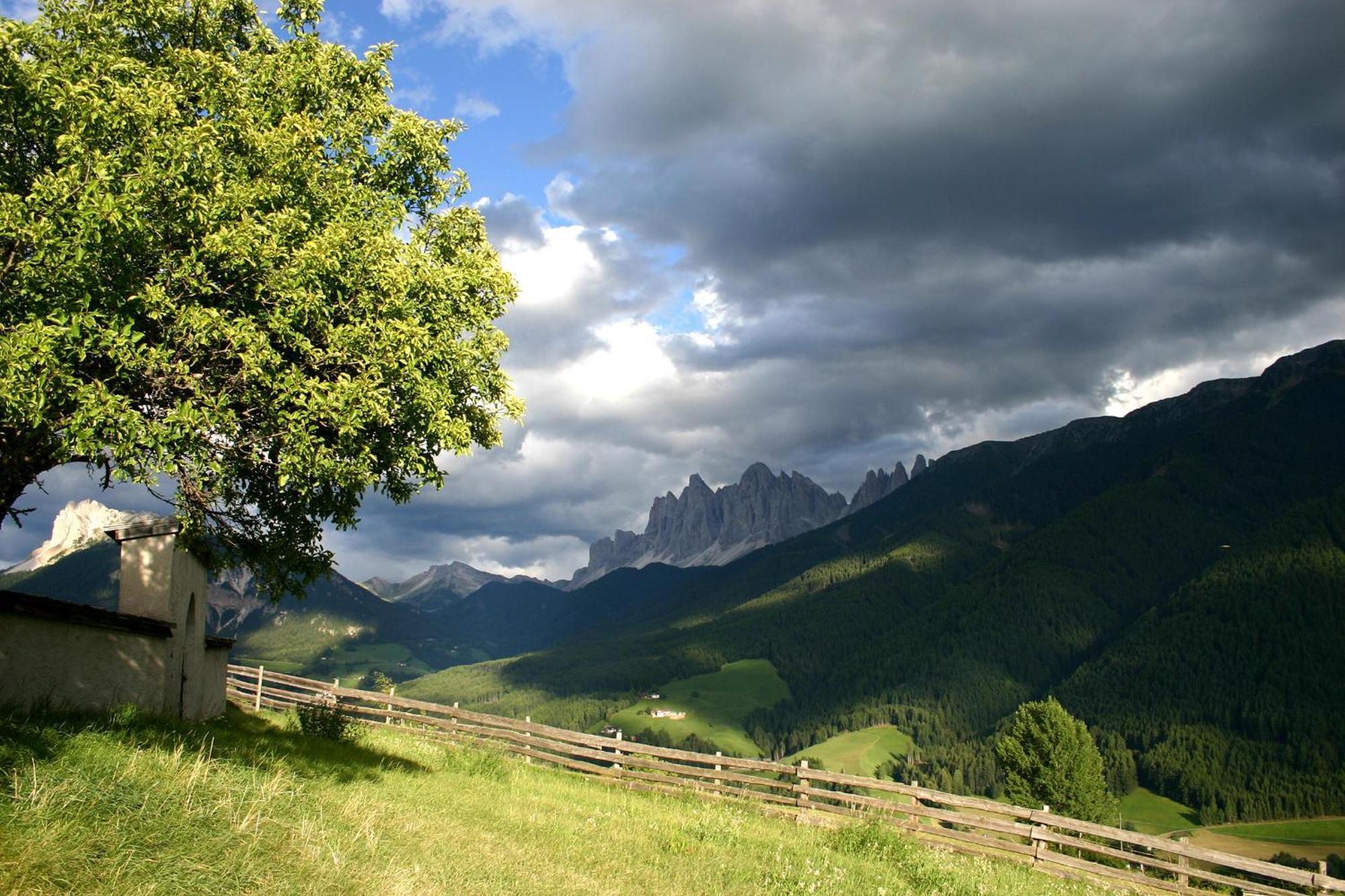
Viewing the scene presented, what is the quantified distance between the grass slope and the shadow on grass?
2.6 inches

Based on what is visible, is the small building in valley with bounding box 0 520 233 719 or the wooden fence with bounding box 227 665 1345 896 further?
the wooden fence with bounding box 227 665 1345 896

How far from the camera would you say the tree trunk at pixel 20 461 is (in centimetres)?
1045

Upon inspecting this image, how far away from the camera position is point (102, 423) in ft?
30.0

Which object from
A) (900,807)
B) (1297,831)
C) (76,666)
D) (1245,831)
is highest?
(76,666)

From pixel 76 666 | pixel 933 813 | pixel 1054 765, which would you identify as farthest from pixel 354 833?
pixel 1054 765

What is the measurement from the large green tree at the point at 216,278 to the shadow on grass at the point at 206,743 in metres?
3.12

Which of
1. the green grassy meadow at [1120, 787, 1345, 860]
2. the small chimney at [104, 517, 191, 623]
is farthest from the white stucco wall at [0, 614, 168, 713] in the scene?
the green grassy meadow at [1120, 787, 1345, 860]

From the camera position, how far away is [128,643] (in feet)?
55.4

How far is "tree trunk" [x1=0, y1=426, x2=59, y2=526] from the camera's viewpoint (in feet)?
34.3

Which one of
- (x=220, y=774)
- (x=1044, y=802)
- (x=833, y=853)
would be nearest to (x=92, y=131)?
(x=220, y=774)

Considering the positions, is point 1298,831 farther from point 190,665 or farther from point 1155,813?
point 190,665

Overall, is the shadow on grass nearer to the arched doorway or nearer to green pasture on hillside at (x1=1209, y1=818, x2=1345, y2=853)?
the arched doorway

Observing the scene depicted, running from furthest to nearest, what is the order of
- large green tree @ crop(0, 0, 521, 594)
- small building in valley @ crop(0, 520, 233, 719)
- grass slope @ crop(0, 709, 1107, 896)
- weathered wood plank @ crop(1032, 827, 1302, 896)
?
weathered wood plank @ crop(1032, 827, 1302, 896) → small building in valley @ crop(0, 520, 233, 719) → large green tree @ crop(0, 0, 521, 594) → grass slope @ crop(0, 709, 1107, 896)

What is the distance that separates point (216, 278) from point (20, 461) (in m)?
3.67
